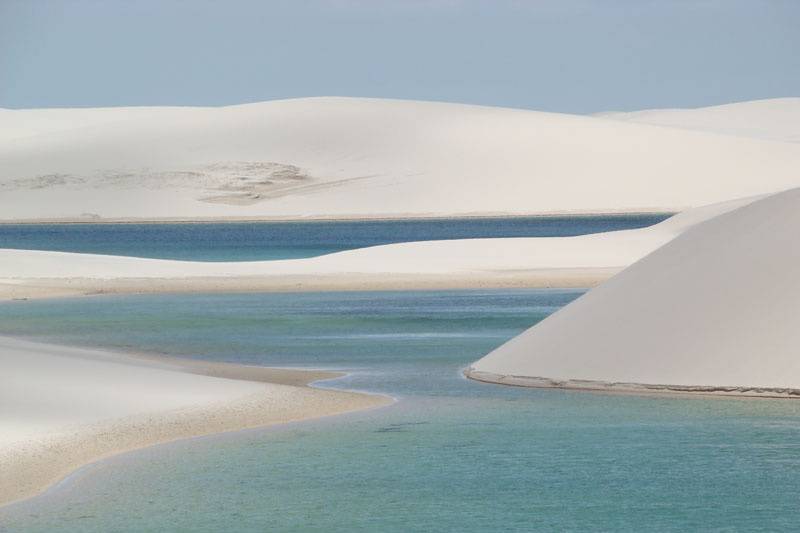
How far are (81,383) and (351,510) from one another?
5.27 meters

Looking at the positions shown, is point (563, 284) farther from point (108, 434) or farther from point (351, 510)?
point (351, 510)

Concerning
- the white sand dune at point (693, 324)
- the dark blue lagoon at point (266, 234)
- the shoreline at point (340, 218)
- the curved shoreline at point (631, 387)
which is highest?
the shoreline at point (340, 218)

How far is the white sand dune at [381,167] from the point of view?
342 feet

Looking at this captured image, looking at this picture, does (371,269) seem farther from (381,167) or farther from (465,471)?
(381,167)

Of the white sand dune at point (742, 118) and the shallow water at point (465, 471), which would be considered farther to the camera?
the white sand dune at point (742, 118)

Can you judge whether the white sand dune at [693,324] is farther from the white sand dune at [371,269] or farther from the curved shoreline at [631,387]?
the white sand dune at [371,269]

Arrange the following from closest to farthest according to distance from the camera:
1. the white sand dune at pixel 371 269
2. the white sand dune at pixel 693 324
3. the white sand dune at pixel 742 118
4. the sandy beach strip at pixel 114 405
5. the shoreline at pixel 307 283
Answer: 1. the sandy beach strip at pixel 114 405
2. the white sand dune at pixel 693 324
3. the shoreline at pixel 307 283
4. the white sand dune at pixel 371 269
5. the white sand dune at pixel 742 118

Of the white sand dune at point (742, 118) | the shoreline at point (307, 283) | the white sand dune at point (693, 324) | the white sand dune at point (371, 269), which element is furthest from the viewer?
the white sand dune at point (742, 118)

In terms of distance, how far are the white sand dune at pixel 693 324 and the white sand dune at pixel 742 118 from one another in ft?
482

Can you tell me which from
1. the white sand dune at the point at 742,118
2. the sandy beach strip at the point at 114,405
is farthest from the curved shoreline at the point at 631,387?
the white sand dune at the point at 742,118

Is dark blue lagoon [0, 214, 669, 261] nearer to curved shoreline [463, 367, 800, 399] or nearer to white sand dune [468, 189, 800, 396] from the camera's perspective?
white sand dune [468, 189, 800, 396]

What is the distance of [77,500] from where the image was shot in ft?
35.4

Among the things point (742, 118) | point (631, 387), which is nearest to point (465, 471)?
point (631, 387)

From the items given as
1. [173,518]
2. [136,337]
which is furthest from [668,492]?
[136,337]
